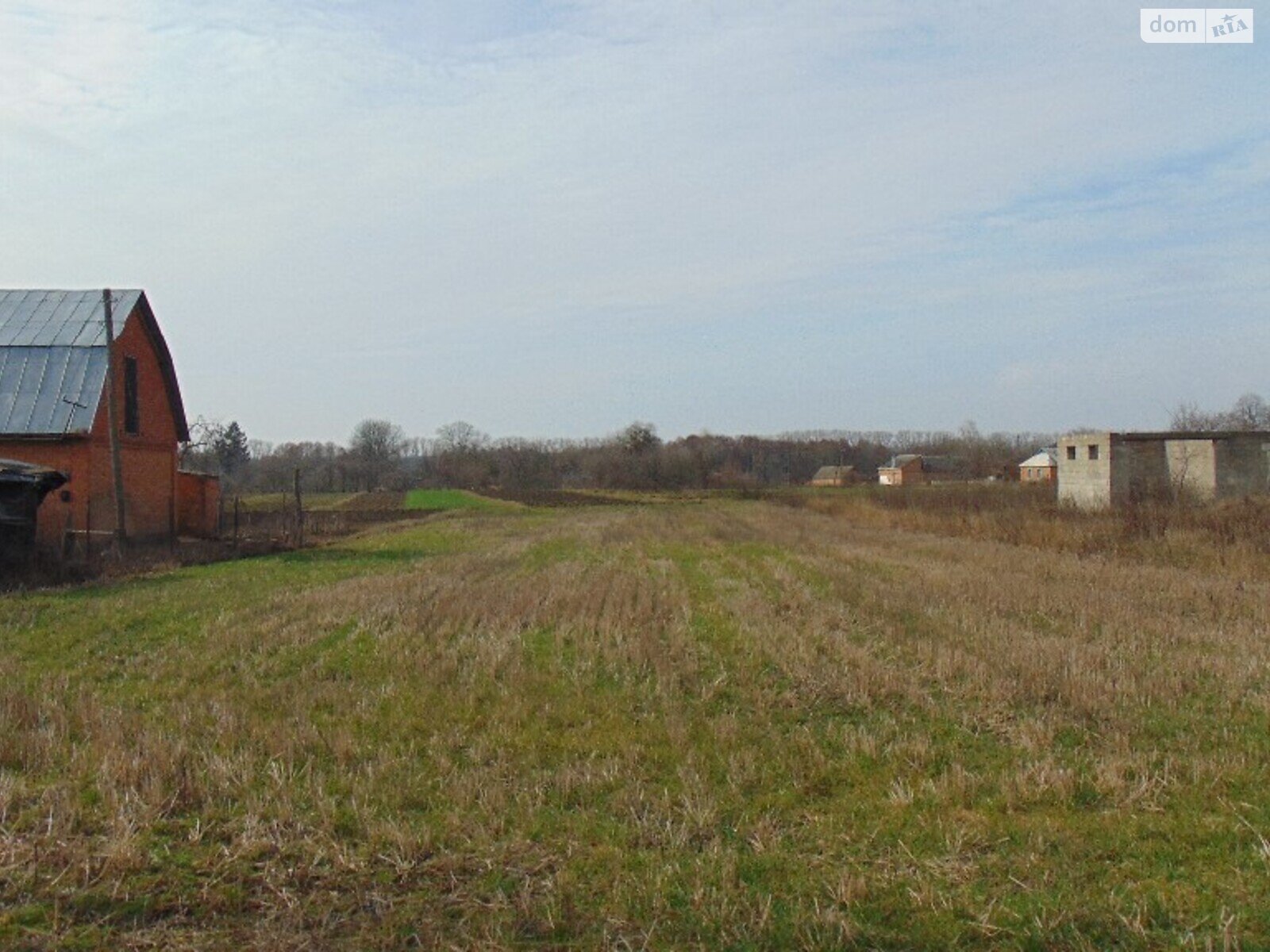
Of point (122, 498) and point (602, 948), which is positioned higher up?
point (122, 498)

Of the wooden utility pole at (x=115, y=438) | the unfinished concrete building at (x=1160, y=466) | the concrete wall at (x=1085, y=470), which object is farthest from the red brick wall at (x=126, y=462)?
the concrete wall at (x=1085, y=470)

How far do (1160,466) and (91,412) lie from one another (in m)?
38.4

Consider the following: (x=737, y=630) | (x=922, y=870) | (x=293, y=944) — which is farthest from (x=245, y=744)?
(x=737, y=630)

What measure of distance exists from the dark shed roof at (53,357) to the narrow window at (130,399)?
1.45 metres

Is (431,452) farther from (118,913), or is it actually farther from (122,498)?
(118,913)

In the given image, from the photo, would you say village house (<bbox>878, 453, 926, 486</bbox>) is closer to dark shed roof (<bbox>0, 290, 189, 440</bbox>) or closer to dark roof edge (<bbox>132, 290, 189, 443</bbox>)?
dark roof edge (<bbox>132, 290, 189, 443</bbox>)

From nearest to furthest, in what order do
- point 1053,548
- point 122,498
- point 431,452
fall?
1. point 122,498
2. point 1053,548
3. point 431,452

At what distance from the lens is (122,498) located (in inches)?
1016

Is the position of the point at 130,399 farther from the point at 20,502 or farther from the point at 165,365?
the point at 20,502

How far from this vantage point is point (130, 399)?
106 feet

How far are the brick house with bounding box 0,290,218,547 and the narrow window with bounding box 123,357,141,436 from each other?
0.04 metres

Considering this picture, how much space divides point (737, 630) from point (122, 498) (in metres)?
18.4

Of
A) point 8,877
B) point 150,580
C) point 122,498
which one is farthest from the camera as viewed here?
point 122,498

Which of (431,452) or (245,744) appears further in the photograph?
(431,452)
